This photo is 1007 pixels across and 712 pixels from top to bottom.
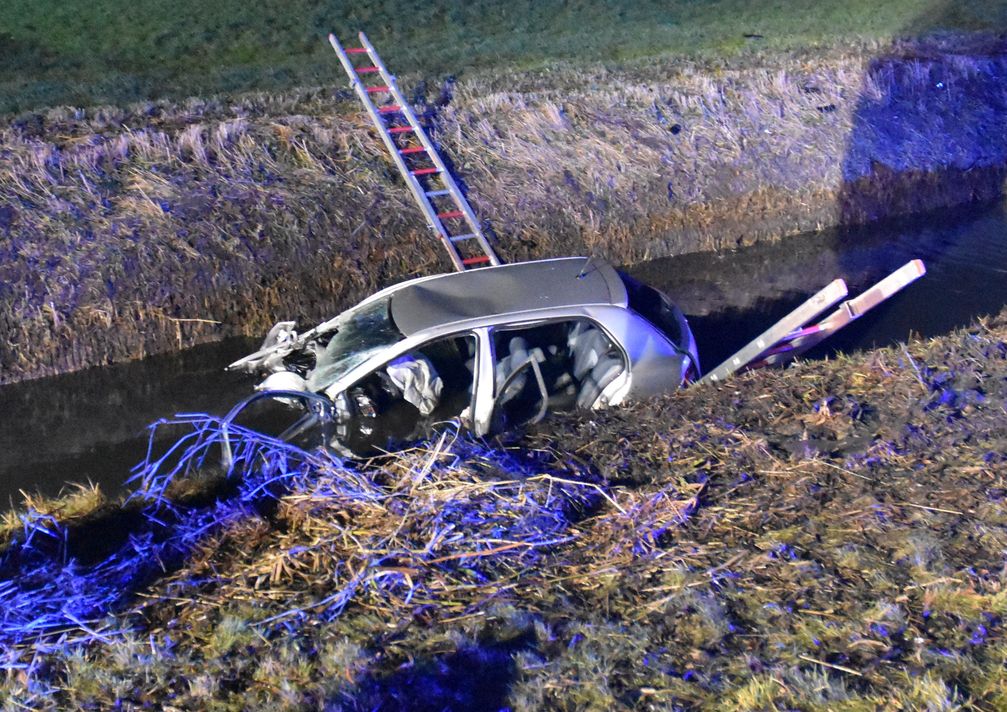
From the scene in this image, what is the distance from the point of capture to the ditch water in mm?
9281

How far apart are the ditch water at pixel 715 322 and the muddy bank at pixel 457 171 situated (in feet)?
1.19

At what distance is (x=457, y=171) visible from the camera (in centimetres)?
1343

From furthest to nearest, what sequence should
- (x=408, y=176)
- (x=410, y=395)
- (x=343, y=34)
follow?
(x=343, y=34), (x=408, y=176), (x=410, y=395)

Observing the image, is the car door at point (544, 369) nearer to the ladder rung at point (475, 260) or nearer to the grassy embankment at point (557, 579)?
the grassy embankment at point (557, 579)

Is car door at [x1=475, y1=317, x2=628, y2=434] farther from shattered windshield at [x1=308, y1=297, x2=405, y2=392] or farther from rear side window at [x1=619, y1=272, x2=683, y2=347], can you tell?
shattered windshield at [x1=308, y1=297, x2=405, y2=392]

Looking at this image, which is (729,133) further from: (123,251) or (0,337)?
(0,337)

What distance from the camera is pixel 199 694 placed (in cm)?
482

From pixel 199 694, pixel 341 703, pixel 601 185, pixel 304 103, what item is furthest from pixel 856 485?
pixel 304 103

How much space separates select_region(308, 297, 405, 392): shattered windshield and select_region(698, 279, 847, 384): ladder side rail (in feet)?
8.35

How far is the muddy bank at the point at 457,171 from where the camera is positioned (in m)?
11.0

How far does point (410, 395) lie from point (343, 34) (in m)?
12.7

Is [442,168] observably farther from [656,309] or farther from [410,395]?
[410,395]

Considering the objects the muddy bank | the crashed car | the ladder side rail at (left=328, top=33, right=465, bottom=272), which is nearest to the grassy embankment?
the crashed car

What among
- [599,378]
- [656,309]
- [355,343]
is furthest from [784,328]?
[355,343]
